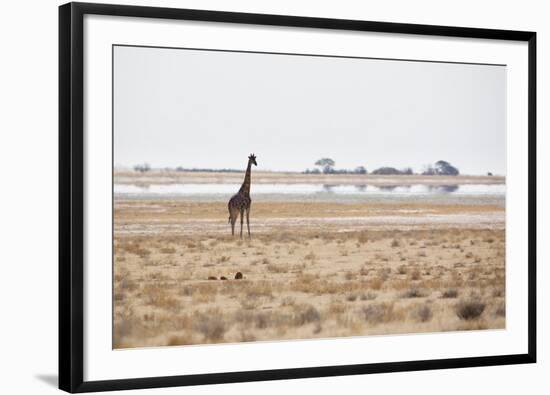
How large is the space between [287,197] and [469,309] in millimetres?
2077

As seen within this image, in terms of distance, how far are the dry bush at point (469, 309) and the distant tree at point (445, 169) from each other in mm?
1175

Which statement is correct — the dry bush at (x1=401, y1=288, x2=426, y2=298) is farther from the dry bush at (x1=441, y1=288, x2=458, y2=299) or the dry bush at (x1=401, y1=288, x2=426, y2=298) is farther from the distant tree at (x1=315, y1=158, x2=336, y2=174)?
the distant tree at (x1=315, y1=158, x2=336, y2=174)

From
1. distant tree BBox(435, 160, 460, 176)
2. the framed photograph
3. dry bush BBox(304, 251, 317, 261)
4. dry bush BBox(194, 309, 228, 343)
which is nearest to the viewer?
the framed photograph

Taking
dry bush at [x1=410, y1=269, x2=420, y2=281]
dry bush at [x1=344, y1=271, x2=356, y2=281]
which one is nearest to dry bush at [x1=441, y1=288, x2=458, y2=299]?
dry bush at [x1=410, y1=269, x2=420, y2=281]

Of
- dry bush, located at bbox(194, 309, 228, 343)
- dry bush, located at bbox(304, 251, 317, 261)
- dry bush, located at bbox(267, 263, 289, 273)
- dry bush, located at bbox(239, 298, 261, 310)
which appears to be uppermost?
dry bush, located at bbox(304, 251, 317, 261)

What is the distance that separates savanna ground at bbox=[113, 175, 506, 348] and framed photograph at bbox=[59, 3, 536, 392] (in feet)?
0.06

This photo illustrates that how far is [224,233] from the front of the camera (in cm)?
997

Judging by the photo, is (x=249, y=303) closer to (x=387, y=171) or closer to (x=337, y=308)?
(x=337, y=308)

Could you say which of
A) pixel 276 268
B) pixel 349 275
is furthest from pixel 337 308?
pixel 276 268

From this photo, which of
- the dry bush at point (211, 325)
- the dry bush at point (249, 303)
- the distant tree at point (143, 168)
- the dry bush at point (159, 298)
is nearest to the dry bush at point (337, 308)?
the dry bush at point (249, 303)

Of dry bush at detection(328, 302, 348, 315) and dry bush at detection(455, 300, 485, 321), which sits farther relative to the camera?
dry bush at detection(455, 300, 485, 321)

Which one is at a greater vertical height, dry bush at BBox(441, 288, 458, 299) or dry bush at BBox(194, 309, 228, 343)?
dry bush at BBox(441, 288, 458, 299)

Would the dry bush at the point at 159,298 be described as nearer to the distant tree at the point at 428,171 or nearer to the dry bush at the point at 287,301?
the dry bush at the point at 287,301

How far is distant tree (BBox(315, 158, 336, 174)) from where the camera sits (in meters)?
10.3
